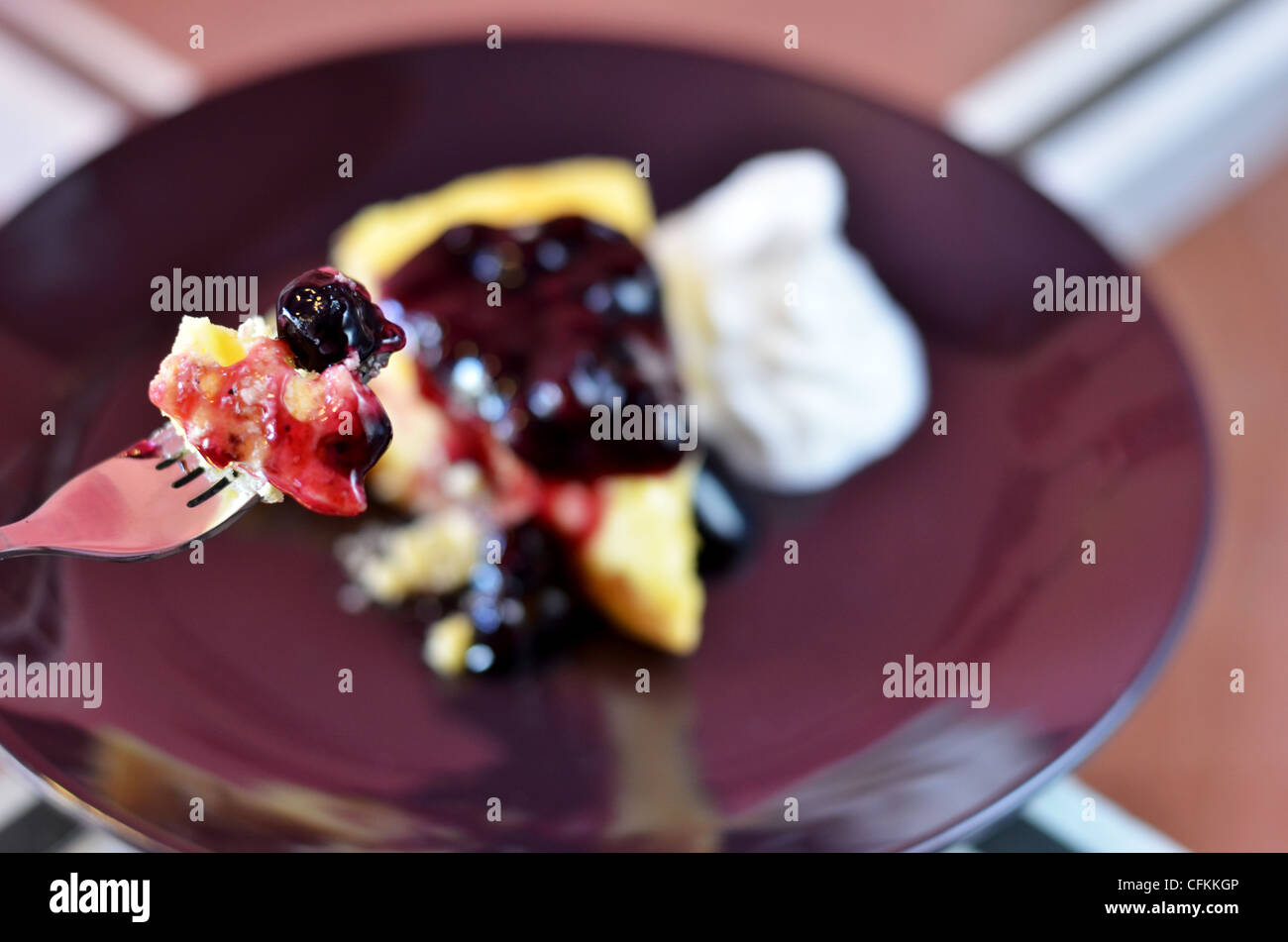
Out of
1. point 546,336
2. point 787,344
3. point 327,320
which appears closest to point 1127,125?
point 787,344

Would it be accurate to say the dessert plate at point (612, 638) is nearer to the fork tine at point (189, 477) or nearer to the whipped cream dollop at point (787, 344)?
the whipped cream dollop at point (787, 344)

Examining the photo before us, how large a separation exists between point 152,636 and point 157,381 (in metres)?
0.22

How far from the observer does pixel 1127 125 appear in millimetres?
1021

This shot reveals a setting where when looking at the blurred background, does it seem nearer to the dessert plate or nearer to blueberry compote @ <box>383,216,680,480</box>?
the dessert plate

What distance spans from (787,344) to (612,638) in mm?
211

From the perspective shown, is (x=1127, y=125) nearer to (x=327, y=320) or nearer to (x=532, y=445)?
(x=532, y=445)

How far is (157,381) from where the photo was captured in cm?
43

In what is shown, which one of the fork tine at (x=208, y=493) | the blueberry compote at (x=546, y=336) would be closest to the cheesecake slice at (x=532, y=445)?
the blueberry compote at (x=546, y=336)

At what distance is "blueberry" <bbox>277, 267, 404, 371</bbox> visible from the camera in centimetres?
41

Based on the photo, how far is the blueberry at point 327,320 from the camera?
0.41 m

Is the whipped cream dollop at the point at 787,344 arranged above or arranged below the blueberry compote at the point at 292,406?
above

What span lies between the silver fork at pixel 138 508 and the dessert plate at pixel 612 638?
0.10 meters

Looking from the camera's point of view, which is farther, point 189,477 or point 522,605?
Answer: point 522,605
